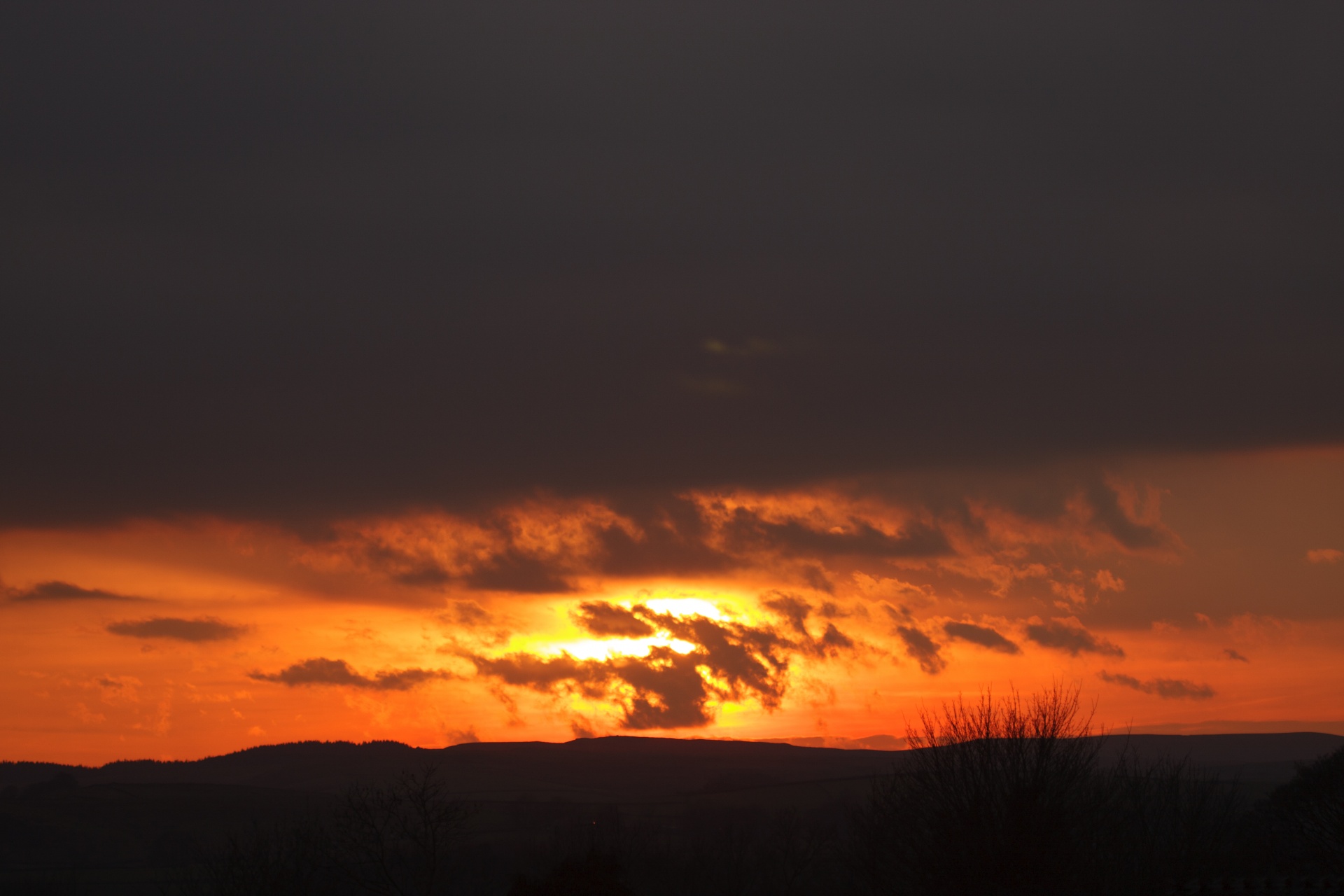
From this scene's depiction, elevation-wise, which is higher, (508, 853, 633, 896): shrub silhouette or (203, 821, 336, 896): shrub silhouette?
(508, 853, 633, 896): shrub silhouette

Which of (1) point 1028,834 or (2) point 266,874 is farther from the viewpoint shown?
(2) point 266,874

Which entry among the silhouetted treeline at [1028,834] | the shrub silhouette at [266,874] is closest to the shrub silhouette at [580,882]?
the silhouetted treeline at [1028,834]

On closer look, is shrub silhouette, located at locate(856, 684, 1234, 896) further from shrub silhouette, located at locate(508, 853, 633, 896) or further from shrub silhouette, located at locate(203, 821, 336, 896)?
shrub silhouette, located at locate(203, 821, 336, 896)

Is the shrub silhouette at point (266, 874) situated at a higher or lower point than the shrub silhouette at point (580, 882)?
lower

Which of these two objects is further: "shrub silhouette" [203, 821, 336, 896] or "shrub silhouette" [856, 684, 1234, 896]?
"shrub silhouette" [203, 821, 336, 896]

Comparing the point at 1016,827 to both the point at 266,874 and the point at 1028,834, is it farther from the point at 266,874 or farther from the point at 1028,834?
the point at 266,874

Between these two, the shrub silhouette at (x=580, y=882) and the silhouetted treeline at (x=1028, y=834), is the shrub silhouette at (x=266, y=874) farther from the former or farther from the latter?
the shrub silhouette at (x=580, y=882)

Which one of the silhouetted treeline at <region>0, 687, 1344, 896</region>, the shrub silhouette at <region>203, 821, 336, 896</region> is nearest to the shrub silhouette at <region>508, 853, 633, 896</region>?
the silhouetted treeline at <region>0, 687, 1344, 896</region>

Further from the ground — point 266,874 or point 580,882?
point 580,882

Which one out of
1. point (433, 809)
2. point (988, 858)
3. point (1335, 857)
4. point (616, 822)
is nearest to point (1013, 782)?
point (988, 858)

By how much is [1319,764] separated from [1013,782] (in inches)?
1512

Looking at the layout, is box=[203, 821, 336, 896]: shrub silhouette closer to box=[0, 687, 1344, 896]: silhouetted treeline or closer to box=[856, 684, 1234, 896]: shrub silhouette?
box=[0, 687, 1344, 896]: silhouetted treeline

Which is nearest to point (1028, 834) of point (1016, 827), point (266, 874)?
point (1016, 827)

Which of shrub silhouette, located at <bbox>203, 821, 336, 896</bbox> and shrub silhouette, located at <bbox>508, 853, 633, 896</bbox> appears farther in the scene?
shrub silhouette, located at <bbox>203, 821, 336, 896</bbox>
